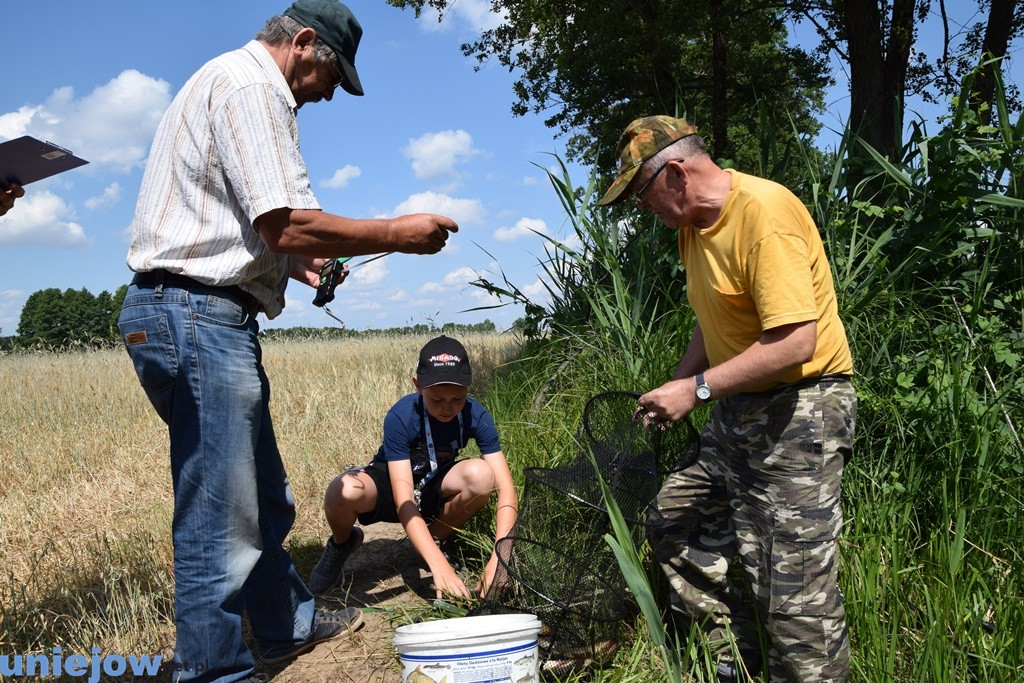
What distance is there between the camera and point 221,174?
8.27 ft

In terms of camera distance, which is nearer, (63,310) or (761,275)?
(761,275)

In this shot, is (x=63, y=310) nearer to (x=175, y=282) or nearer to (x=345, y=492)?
(x=345, y=492)

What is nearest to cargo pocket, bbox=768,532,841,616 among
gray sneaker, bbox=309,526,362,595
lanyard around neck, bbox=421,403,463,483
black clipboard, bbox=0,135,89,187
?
lanyard around neck, bbox=421,403,463,483

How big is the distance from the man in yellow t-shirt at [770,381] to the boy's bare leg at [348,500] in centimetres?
158

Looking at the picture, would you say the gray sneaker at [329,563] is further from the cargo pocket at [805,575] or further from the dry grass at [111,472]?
the cargo pocket at [805,575]

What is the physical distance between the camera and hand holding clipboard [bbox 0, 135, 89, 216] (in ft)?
8.34

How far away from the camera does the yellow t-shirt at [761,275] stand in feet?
7.61

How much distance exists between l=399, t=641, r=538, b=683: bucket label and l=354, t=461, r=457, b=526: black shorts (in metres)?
1.52

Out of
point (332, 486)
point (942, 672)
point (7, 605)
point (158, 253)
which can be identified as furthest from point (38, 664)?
point (942, 672)

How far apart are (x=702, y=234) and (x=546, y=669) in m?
1.51

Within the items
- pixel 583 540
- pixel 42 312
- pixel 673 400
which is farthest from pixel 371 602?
pixel 42 312

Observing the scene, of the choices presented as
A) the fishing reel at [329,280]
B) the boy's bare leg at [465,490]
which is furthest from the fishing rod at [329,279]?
the boy's bare leg at [465,490]

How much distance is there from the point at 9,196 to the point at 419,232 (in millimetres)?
1364

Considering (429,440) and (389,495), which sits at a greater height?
(429,440)
